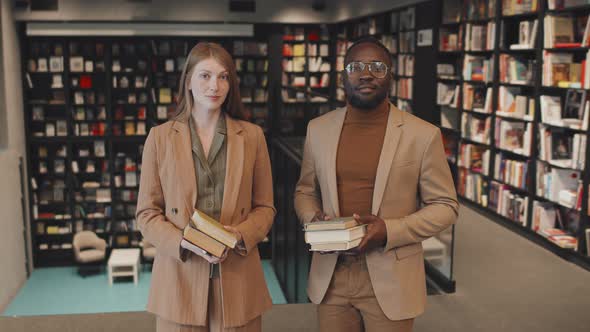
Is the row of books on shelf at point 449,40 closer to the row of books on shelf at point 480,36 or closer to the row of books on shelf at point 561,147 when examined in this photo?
the row of books on shelf at point 480,36

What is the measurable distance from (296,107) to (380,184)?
7547 millimetres

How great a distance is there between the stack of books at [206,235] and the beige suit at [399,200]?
0.32 meters

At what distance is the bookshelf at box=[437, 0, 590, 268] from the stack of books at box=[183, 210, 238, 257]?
13.0ft

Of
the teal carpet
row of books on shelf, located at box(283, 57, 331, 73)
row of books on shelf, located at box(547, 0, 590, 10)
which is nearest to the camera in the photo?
row of books on shelf, located at box(547, 0, 590, 10)

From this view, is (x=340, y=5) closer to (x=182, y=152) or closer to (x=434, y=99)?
(x=434, y=99)


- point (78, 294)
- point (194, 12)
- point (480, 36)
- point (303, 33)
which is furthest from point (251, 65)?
point (480, 36)

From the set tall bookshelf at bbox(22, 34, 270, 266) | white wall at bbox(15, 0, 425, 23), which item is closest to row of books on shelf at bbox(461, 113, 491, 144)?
white wall at bbox(15, 0, 425, 23)

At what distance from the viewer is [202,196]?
2.10 m

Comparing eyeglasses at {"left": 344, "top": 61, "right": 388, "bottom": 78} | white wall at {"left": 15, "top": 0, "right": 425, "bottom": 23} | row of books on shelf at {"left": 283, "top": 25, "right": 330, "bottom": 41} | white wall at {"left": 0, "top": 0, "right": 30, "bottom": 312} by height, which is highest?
white wall at {"left": 15, "top": 0, "right": 425, "bottom": 23}

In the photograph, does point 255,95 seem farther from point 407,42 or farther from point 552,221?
point 552,221

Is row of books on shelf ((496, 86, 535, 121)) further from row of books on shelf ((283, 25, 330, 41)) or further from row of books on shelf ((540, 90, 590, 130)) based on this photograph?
row of books on shelf ((283, 25, 330, 41))

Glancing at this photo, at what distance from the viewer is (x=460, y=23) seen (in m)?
7.84

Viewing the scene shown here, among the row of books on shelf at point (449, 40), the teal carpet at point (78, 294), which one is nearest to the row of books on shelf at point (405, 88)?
the row of books on shelf at point (449, 40)

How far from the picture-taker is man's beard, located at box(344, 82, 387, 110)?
2.03m
